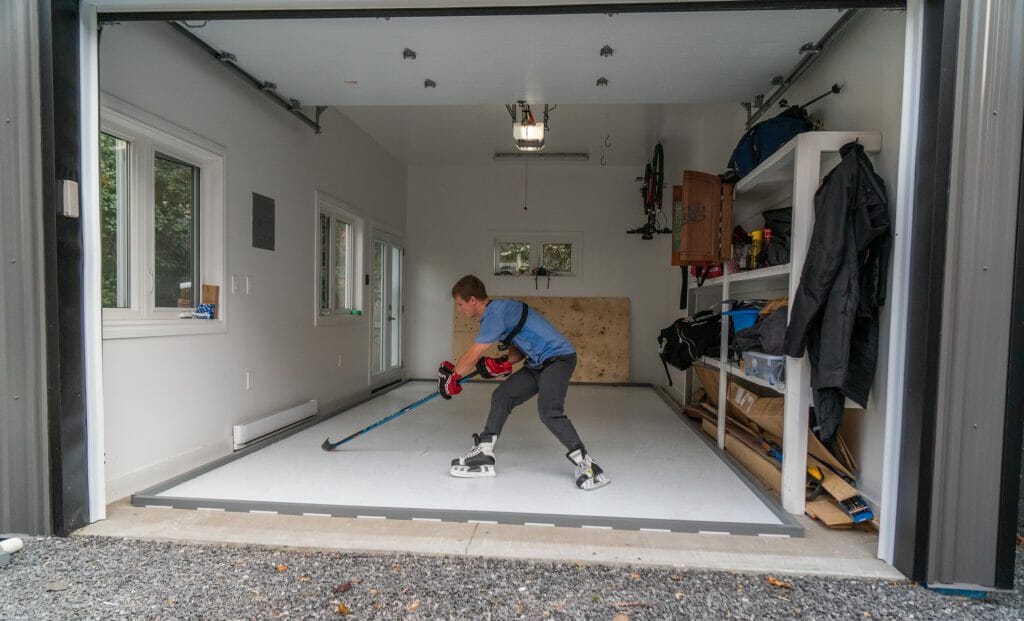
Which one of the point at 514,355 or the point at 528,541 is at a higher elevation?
the point at 514,355

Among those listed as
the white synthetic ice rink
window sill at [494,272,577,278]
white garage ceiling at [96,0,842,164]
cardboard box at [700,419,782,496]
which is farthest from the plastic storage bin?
window sill at [494,272,577,278]

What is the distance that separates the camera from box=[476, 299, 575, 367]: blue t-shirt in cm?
287

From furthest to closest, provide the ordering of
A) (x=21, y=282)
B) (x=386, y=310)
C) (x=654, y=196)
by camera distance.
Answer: (x=386, y=310) < (x=654, y=196) < (x=21, y=282)

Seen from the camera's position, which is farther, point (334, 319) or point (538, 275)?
point (538, 275)

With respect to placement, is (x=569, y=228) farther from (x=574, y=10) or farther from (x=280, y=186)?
(x=574, y=10)

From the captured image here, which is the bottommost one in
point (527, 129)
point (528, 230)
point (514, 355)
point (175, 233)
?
point (514, 355)

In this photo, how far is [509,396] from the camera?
3031mm

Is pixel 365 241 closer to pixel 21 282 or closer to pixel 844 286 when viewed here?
pixel 21 282

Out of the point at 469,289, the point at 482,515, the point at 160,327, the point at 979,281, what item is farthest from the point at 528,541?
the point at 160,327

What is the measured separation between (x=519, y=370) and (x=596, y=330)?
13.5ft

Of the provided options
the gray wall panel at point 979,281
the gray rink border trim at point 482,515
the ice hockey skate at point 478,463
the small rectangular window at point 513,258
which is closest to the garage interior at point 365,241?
the gray rink border trim at point 482,515

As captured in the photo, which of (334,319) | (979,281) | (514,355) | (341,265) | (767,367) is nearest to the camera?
(979,281)

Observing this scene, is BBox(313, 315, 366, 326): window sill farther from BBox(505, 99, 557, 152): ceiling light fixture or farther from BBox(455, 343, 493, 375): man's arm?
BBox(505, 99, 557, 152): ceiling light fixture

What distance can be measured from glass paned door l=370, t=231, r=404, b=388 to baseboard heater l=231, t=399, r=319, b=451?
1.63 metres
